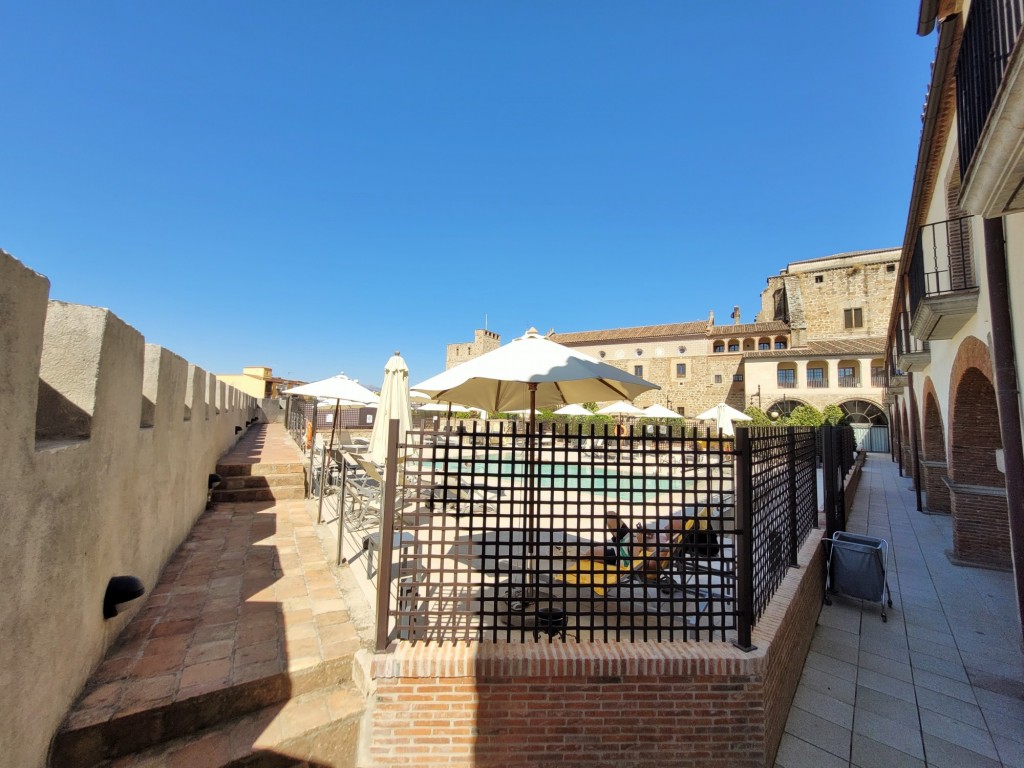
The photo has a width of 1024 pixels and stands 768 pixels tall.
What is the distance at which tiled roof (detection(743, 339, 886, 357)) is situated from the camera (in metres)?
26.8

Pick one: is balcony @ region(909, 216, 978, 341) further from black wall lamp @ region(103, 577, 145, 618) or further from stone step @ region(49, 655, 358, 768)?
black wall lamp @ region(103, 577, 145, 618)

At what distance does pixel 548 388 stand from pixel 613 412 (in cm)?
1309

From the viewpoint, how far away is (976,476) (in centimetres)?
620

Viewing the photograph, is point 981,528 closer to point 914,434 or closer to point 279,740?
point 914,434

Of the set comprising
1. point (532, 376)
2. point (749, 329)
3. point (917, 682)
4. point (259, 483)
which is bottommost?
point (917, 682)

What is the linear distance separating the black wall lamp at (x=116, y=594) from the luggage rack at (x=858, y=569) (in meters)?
6.26

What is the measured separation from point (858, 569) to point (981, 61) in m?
4.55

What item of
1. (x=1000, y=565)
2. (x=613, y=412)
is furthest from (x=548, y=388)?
(x=613, y=412)

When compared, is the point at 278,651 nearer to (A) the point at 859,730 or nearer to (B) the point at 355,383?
(A) the point at 859,730

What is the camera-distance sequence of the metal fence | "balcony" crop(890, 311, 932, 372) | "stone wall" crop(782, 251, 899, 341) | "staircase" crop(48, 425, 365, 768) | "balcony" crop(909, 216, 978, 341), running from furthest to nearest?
1. "stone wall" crop(782, 251, 899, 341)
2. "balcony" crop(890, 311, 932, 372)
3. "balcony" crop(909, 216, 978, 341)
4. the metal fence
5. "staircase" crop(48, 425, 365, 768)

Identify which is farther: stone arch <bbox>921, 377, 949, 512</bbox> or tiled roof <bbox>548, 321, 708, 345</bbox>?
tiled roof <bbox>548, 321, 708, 345</bbox>

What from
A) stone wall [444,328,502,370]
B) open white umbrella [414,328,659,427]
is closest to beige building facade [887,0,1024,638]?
open white umbrella [414,328,659,427]

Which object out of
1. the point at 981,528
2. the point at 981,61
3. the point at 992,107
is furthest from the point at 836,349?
the point at 992,107

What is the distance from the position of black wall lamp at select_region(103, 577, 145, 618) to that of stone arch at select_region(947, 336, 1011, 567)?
8.75 meters
